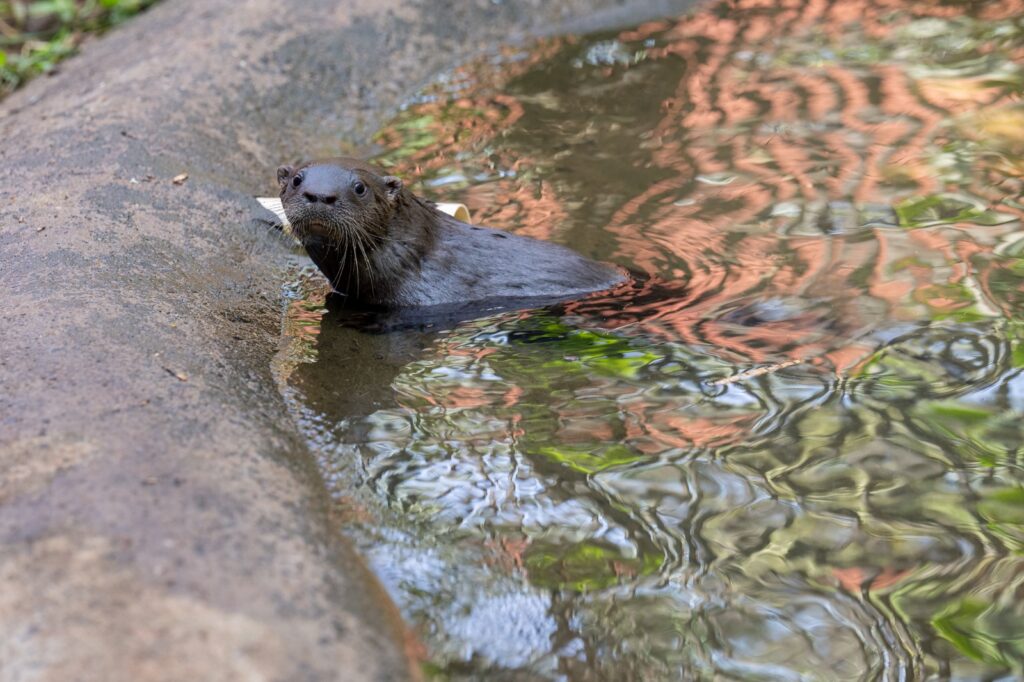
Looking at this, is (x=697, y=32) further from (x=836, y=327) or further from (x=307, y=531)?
(x=307, y=531)

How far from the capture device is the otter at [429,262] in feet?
15.1

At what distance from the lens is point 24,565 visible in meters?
2.37

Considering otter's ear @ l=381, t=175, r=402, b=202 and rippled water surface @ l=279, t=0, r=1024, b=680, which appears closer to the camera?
rippled water surface @ l=279, t=0, r=1024, b=680

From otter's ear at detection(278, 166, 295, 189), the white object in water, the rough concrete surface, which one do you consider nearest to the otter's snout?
otter's ear at detection(278, 166, 295, 189)

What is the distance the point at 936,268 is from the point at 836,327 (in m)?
0.65

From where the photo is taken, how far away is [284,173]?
14.7 feet

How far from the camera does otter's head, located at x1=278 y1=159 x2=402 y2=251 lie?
4348 millimetres

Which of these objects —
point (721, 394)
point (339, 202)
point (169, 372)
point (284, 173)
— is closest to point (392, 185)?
point (339, 202)

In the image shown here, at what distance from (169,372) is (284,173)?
56.5 inches

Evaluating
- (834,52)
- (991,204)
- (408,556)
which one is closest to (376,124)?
(834,52)

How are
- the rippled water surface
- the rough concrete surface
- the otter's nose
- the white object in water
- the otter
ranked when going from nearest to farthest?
the rough concrete surface
the rippled water surface
the otter's nose
the otter
the white object in water

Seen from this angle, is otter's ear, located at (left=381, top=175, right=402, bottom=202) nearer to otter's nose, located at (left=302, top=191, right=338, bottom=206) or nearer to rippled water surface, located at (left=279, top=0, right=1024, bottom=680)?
otter's nose, located at (left=302, top=191, right=338, bottom=206)

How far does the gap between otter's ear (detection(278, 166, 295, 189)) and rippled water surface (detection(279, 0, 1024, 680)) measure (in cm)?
55

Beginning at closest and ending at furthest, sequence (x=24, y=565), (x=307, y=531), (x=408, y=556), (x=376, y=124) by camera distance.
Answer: (x=24, y=565)
(x=307, y=531)
(x=408, y=556)
(x=376, y=124)
